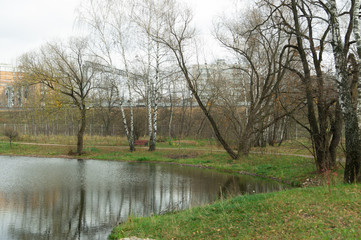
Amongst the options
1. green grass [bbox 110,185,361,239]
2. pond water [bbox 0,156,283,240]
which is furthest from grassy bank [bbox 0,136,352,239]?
pond water [bbox 0,156,283,240]

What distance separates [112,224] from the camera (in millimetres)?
7746

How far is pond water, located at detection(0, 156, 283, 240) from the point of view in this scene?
758 centimetres

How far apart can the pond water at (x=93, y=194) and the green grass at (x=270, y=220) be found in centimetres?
143

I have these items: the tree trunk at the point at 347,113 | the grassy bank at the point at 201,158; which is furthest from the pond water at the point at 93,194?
the tree trunk at the point at 347,113

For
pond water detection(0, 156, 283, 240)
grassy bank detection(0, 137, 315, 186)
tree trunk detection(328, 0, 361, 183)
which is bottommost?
pond water detection(0, 156, 283, 240)

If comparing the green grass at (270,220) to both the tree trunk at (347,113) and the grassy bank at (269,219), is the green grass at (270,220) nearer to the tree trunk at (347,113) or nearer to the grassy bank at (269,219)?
the grassy bank at (269,219)

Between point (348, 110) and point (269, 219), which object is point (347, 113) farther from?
point (269, 219)

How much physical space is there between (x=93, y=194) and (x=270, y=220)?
293 inches

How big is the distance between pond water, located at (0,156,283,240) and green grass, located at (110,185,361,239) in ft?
4.70

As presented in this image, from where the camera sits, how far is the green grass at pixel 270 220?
5281 mm

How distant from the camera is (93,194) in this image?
1123cm

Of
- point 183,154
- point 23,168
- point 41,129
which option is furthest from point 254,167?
point 41,129

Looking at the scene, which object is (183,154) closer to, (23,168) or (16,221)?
(23,168)

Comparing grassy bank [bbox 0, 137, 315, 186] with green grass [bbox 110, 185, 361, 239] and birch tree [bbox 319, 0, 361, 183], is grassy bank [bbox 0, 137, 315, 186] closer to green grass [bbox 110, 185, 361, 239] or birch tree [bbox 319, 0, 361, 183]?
birch tree [bbox 319, 0, 361, 183]
